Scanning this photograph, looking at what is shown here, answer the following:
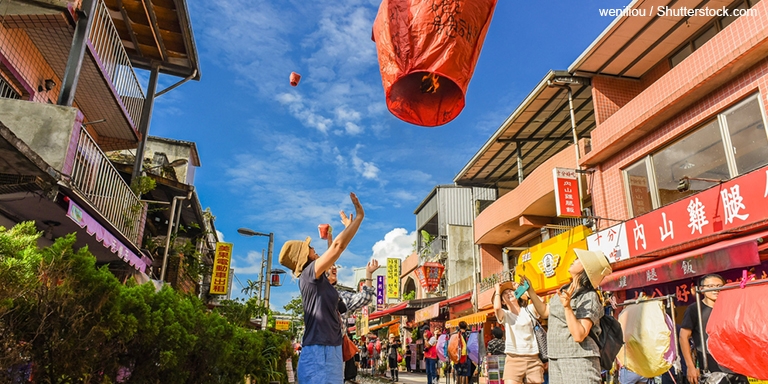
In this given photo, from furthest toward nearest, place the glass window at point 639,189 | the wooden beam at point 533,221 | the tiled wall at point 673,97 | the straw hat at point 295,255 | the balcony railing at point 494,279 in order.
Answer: the balcony railing at point 494,279 → the wooden beam at point 533,221 → the glass window at point 639,189 → the tiled wall at point 673,97 → the straw hat at point 295,255

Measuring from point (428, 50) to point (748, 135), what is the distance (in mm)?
9138

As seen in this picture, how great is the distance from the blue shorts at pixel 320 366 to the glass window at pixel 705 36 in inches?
478

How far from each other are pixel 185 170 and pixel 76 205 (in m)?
16.4

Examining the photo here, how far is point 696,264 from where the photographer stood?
8195mm

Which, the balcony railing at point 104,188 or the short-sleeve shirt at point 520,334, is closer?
the short-sleeve shirt at point 520,334

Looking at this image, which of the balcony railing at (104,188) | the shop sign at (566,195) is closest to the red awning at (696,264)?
the shop sign at (566,195)

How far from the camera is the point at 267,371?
282 inches

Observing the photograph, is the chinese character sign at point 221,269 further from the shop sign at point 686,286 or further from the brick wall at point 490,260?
the shop sign at point 686,286

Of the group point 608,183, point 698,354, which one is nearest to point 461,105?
point 698,354

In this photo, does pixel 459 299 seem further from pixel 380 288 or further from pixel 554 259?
pixel 380 288

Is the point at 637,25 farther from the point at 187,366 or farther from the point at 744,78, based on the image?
the point at 187,366

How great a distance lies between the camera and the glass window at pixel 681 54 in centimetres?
1160

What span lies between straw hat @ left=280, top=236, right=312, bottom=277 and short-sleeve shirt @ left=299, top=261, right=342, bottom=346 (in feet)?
0.46

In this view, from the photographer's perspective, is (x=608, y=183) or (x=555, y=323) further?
(x=608, y=183)
